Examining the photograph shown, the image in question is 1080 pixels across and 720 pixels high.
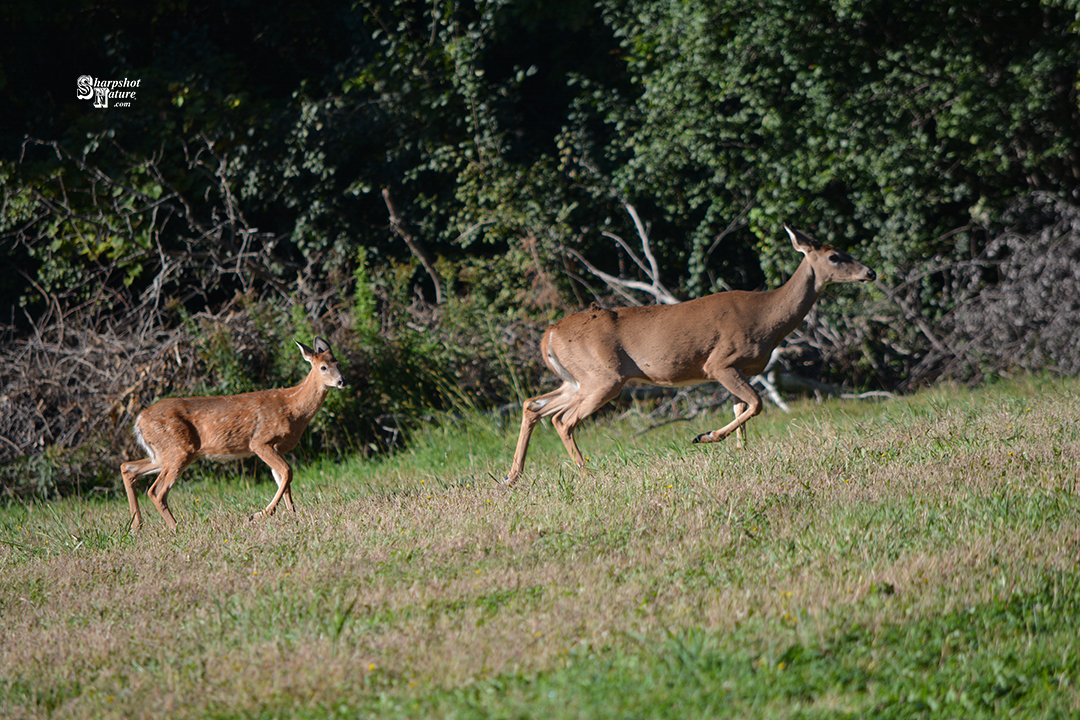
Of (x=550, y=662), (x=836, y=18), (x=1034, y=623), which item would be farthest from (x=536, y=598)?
(x=836, y=18)

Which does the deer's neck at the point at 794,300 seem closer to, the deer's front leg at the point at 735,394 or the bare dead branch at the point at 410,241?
the deer's front leg at the point at 735,394

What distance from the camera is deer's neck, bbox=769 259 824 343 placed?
7.55 m

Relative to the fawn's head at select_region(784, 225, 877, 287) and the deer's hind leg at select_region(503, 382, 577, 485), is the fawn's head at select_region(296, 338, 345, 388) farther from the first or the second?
the fawn's head at select_region(784, 225, 877, 287)

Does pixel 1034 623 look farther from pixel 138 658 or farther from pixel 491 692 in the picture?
pixel 138 658

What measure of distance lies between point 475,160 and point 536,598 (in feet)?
34.4

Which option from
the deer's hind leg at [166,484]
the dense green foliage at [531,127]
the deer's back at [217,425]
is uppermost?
the dense green foliage at [531,127]

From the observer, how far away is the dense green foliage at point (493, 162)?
37.2 ft

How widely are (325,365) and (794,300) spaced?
3.67m

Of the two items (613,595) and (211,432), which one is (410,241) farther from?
(613,595)

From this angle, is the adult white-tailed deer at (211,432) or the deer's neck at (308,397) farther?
the deer's neck at (308,397)

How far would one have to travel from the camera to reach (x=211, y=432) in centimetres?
741

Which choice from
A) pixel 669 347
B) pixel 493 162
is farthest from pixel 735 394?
pixel 493 162

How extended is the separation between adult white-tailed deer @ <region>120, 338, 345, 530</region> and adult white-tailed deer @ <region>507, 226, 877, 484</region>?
1747 mm

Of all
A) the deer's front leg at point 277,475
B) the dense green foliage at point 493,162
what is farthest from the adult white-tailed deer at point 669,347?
the dense green foliage at point 493,162
